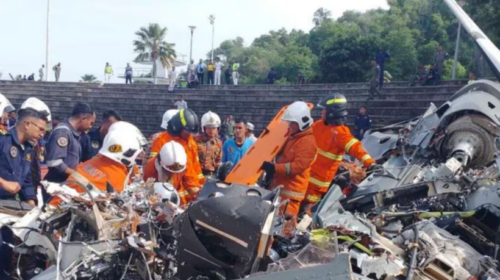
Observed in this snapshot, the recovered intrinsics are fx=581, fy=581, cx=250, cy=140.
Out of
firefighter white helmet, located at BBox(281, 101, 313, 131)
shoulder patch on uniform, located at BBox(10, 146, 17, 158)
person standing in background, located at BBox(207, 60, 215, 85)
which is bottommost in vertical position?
shoulder patch on uniform, located at BBox(10, 146, 17, 158)

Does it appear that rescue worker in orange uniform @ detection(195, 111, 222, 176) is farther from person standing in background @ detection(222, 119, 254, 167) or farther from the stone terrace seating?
the stone terrace seating

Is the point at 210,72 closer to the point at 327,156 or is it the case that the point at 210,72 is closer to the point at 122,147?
the point at 327,156

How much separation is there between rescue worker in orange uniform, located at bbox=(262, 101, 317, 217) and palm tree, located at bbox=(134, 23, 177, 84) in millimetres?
44148

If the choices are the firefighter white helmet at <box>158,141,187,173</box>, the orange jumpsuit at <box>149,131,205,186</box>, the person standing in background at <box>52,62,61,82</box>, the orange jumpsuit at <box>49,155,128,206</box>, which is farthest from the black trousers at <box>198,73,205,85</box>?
the orange jumpsuit at <box>49,155,128,206</box>

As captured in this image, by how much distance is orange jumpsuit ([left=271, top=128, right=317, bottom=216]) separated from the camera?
5.52 meters

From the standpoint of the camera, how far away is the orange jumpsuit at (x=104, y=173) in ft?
14.6

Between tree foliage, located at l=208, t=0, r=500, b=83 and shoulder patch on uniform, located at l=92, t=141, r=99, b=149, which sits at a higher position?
tree foliage, located at l=208, t=0, r=500, b=83

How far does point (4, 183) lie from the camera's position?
4781 millimetres

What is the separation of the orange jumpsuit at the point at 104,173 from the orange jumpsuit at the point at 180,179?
597 millimetres

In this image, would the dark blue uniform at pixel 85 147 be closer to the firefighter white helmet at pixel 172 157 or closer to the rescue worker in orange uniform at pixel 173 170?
the rescue worker in orange uniform at pixel 173 170

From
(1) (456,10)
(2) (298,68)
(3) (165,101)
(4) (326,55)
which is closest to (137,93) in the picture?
(3) (165,101)

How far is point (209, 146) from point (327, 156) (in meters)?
2.20

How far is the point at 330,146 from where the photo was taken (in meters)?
6.11

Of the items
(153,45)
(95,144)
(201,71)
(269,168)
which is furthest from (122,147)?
(153,45)
